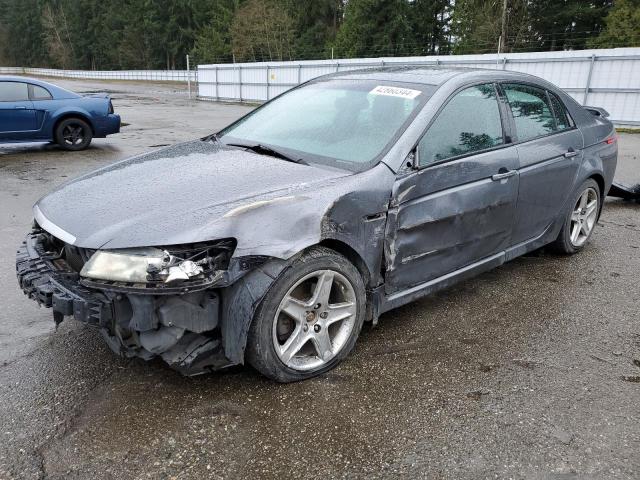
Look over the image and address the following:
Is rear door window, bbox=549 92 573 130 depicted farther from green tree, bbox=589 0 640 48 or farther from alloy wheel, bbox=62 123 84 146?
green tree, bbox=589 0 640 48

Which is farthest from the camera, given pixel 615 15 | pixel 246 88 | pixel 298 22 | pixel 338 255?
pixel 298 22

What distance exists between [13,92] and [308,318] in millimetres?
9068

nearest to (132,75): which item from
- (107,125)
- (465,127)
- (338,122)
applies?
(107,125)

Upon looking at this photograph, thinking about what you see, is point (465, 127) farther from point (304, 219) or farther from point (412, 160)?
point (304, 219)

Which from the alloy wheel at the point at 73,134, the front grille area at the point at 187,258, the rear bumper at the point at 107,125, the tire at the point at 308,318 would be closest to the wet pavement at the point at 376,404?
the tire at the point at 308,318

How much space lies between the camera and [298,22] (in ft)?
189

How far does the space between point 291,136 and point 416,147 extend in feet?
2.86

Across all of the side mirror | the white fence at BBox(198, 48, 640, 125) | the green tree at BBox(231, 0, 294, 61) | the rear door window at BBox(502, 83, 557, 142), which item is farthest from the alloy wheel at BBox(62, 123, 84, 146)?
the green tree at BBox(231, 0, 294, 61)

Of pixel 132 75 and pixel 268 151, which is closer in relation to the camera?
pixel 268 151

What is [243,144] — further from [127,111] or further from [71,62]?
[71,62]

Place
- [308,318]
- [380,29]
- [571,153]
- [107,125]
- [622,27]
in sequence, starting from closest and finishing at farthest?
1. [308,318]
2. [571,153]
3. [107,125]
4. [622,27]
5. [380,29]

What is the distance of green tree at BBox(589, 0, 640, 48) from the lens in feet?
99.3

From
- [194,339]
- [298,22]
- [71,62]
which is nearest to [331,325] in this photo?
[194,339]

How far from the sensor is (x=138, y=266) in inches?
92.5
